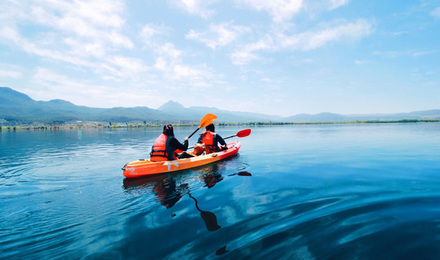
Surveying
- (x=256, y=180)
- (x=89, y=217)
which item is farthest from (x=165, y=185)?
(x=256, y=180)

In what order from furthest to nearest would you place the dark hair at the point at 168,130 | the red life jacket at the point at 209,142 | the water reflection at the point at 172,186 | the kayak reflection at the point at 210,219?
the red life jacket at the point at 209,142 → the dark hair at the point at 168,130 → the water reflection at the point at 172,186 → the kayak reflection at the point at 210,219

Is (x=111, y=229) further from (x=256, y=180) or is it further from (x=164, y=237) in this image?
(x=256, y=180)

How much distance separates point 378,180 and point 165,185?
27.5 ft

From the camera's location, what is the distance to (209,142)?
12914 millimetres

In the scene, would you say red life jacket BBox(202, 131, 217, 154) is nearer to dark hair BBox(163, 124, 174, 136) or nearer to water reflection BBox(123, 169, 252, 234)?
water reflection BBox(123, 169, 252, 234)

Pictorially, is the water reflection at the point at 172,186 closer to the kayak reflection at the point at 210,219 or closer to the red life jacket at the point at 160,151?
the kayak reflection at the point at 210,219

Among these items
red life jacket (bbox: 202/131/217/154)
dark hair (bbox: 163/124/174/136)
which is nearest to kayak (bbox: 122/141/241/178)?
red life jacket (bbox: 202/131/217/154)

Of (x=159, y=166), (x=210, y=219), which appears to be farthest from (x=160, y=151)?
(x=210, y=219)

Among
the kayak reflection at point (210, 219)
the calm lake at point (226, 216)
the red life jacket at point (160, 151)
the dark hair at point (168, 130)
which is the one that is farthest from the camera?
the red life jacket at point (160, 151)

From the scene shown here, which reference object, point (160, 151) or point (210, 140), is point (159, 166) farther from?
point (210, 140)

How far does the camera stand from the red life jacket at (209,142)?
12.9m

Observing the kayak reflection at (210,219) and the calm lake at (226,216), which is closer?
the calm lake at (226,216)

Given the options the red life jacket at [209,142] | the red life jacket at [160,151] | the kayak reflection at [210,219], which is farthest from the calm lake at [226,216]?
the red life jacket at [209,142]

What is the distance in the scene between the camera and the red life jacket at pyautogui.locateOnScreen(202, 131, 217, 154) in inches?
507
